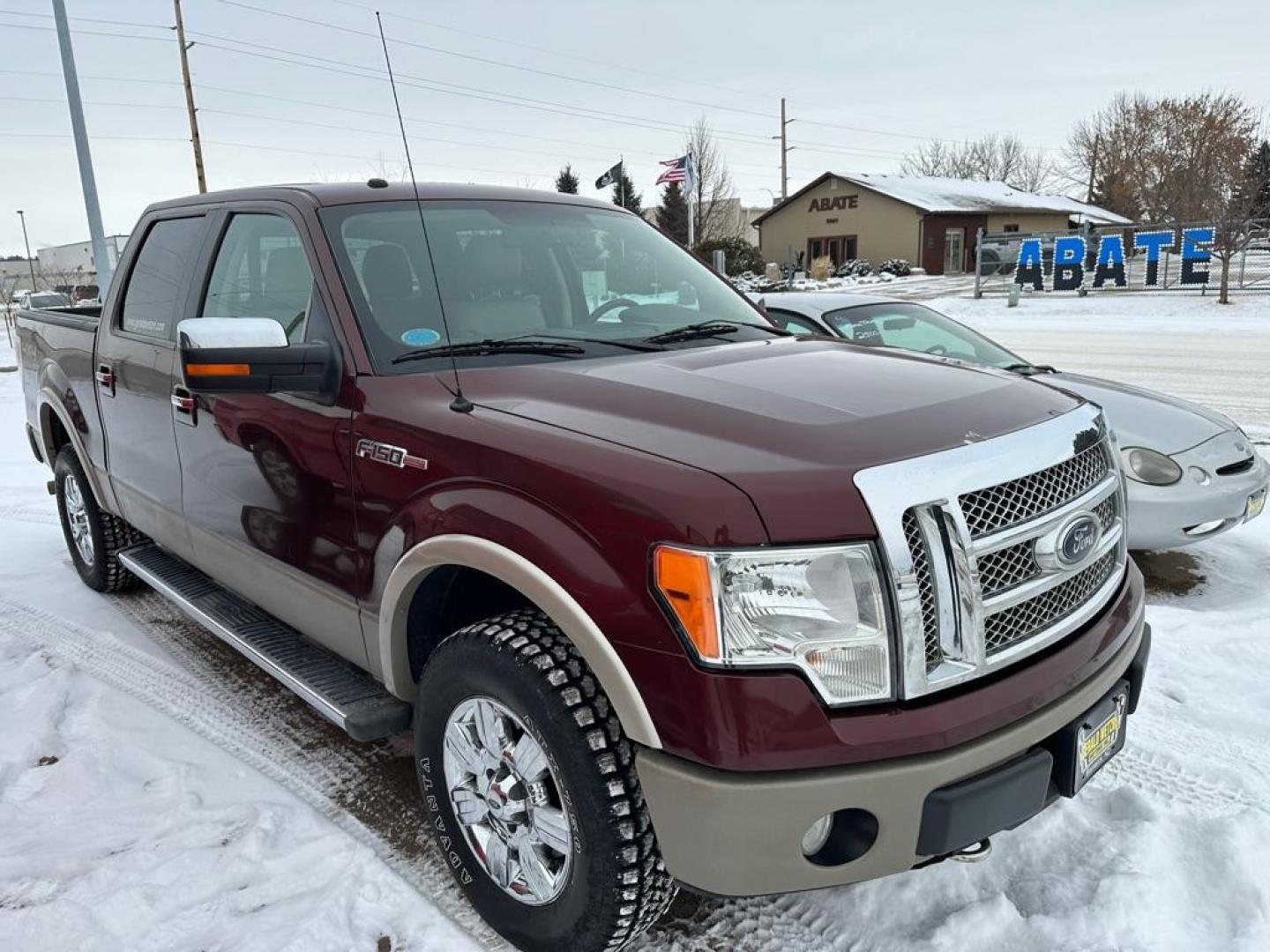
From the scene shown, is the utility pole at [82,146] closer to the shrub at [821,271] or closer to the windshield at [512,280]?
the windshield at [512,280]

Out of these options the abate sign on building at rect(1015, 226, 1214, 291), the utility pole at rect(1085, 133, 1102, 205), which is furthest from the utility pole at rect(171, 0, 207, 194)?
the utility pole at rect(1085, 133, 1102, 205)

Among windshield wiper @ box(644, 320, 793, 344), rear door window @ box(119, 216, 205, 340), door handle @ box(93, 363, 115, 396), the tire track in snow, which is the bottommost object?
the tire track in snow

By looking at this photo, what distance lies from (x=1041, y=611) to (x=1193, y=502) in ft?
10.2

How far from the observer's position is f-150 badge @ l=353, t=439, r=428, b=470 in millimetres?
2492

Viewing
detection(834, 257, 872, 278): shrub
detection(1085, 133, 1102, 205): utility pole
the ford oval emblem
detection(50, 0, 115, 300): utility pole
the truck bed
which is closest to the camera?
the ford oval emblem

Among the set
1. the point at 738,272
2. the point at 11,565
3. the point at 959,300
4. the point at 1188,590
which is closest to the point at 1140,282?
the point at 959,300

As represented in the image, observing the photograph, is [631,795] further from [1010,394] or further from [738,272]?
[738,272]

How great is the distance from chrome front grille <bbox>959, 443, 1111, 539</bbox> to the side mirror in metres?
1.79

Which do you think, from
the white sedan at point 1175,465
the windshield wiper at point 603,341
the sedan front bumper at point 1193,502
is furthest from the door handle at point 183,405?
the sedan front bumper at point 1193,502

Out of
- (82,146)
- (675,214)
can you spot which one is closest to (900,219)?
(675,214)

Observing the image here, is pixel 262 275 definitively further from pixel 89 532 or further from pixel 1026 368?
pixel 1026 368

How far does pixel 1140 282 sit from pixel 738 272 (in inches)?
548

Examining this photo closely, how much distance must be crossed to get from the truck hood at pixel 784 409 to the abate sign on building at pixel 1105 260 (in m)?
27.8

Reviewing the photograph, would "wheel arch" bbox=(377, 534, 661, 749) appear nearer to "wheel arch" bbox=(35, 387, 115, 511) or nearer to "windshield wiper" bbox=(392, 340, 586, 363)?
"windshield wiper" bbox=(392, 340, 586, 363)
